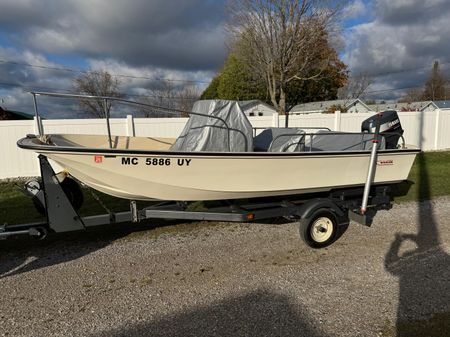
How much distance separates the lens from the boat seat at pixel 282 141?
15.9 feet

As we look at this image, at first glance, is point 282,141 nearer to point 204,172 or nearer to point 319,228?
point 319,228

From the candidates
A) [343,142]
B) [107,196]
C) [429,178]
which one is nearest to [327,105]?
[429,178]

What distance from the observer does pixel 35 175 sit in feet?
32.4

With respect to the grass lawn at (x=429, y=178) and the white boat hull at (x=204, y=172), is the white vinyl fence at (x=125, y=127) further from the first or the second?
the white boat hull at (x=204, y=172)

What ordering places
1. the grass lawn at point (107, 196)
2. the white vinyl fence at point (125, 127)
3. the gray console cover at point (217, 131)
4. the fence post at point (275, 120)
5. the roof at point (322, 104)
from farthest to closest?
the roof at point (322, 104) < the fence post at point (275, 120) < the white vinyl fence at point (125, 127) < the grass lawn at point (107, 196) < the gray console cover at point (217, 131)

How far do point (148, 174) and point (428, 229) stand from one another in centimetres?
429

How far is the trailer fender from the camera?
4387mm

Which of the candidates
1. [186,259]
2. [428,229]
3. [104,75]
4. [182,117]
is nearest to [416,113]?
[182,117]

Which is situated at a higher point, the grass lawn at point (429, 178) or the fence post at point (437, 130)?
the fence post at point (437, 130)

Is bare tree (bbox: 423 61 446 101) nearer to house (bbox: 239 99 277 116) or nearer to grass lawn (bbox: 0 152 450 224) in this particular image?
house (bbox: 239 99 277 116)

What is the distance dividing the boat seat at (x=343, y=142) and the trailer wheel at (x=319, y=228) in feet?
3.87

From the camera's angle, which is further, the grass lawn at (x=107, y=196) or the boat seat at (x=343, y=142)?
the grass lawn at (x=107, y=196)

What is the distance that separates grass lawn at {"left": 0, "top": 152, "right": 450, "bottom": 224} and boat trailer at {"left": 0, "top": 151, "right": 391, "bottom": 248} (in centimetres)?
101

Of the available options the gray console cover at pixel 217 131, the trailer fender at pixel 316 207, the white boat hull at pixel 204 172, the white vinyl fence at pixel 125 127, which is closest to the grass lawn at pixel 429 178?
the white vinyl fence at pixel 125 127
